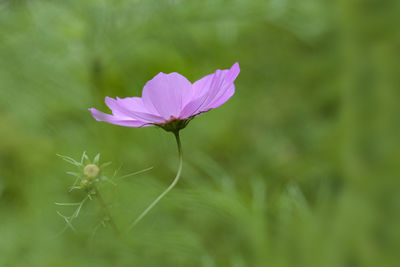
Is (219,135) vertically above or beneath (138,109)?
above

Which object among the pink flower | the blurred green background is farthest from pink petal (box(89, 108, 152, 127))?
the blurred green background

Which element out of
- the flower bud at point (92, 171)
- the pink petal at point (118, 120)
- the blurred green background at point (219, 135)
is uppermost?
the blurred green background at point (219, 135)

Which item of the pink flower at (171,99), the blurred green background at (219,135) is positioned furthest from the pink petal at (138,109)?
the blurred green background at (219,135)

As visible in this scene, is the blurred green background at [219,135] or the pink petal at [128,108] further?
the blurred green background at [219,135]

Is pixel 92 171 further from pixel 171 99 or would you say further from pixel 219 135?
pixel 219 135

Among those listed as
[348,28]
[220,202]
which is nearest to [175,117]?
[220,202]

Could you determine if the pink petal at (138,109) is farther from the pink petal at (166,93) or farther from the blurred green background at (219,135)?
the blurred green background at (219,135)

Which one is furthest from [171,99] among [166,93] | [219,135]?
[219,135]

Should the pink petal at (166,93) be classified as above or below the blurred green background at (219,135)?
below

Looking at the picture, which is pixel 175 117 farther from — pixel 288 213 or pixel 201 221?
pixel 201 221
